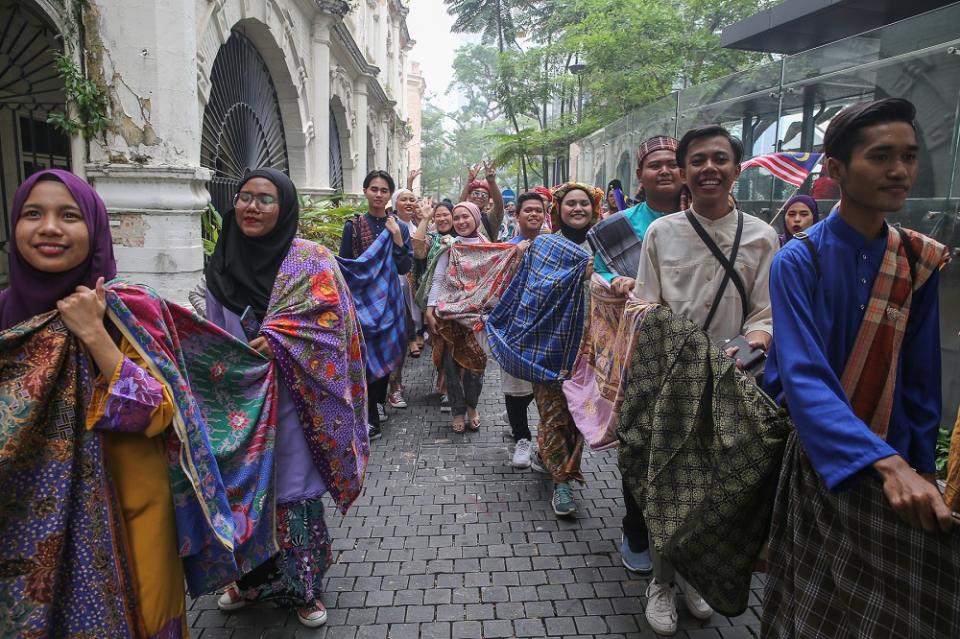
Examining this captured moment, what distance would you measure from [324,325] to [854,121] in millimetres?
2101

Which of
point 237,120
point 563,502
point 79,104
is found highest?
point 237,120

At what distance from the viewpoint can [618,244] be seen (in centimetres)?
333

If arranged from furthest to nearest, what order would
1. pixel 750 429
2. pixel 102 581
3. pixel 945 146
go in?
pixel 945 146, pixel 750 429, pixel 102 581

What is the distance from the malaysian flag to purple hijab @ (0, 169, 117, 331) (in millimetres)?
5898

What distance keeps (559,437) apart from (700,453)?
163 centimetres

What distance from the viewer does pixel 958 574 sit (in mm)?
1461

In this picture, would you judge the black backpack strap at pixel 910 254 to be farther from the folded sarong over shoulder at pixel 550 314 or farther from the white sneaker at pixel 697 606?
the folded sarong over shoulder at pixel 550 314

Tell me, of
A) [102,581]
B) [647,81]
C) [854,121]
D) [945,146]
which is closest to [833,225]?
[854,121]

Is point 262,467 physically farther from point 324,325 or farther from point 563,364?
point 563,364

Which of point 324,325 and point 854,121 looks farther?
point 324,325

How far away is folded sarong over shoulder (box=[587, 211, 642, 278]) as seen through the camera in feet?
10.7

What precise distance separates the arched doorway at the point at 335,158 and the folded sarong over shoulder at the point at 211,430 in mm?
13446

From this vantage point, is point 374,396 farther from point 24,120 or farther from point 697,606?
point 24,120

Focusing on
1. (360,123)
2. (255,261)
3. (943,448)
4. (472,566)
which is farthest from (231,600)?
(360,123)
